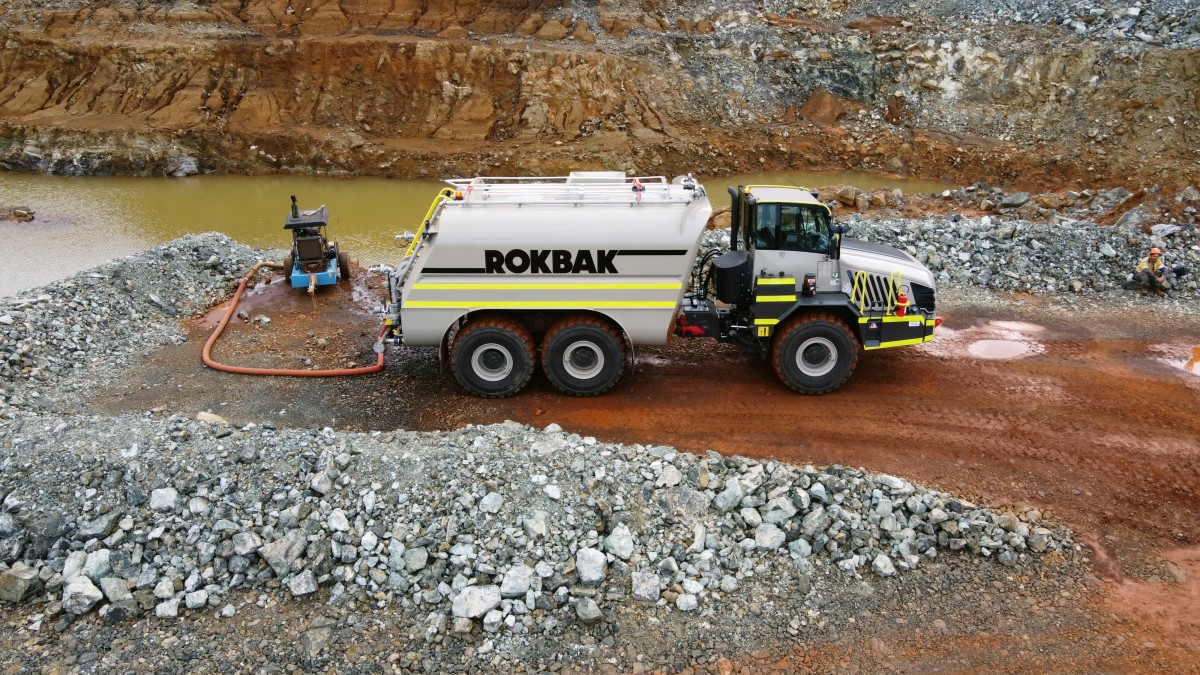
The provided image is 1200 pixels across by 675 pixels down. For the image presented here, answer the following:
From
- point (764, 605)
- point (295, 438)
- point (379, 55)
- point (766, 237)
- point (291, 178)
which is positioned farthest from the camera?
point (379, 55)

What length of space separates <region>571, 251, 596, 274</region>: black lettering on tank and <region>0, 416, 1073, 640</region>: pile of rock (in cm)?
233

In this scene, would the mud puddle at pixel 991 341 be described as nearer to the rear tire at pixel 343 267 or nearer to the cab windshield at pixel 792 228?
the cab windshield at pixel 792 228

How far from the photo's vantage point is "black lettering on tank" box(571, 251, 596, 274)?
31.2 feet

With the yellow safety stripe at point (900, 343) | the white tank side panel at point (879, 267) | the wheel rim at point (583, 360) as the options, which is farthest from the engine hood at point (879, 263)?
the wheel rim at point (583, 360)

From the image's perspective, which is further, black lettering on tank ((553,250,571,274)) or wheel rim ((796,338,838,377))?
wheel rim ((796,338,838,377))

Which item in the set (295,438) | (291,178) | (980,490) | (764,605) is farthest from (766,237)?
(291,178)

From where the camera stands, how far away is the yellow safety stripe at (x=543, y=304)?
974 centimetres

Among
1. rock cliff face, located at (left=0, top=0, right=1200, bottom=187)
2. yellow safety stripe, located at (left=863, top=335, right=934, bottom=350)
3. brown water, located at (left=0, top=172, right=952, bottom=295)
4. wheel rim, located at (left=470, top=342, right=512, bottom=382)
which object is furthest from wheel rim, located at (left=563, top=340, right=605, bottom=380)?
rock cliff face, located at (left=0, top=0, right=1200, bottom=187)

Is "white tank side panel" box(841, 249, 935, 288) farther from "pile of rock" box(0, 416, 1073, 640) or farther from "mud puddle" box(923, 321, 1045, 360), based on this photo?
"pile of rock" box(0, 416, 1073, 640)

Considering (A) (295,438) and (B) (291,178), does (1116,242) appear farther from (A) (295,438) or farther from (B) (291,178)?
(B) (291,178)

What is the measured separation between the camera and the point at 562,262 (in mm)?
9562

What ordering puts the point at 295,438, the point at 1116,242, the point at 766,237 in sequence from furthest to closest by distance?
the point at 1116,242, the point at 766,237, the point at 295,438

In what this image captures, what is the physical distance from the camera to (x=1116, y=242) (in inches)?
563

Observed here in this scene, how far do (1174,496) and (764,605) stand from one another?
15.5 ft
